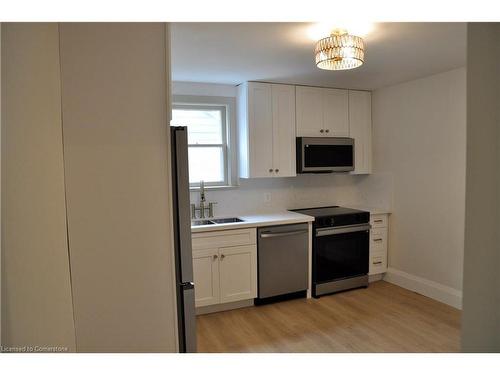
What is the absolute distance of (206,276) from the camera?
3133mm

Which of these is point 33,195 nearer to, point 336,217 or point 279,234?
point 279,234

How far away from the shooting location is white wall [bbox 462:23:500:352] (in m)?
0.49

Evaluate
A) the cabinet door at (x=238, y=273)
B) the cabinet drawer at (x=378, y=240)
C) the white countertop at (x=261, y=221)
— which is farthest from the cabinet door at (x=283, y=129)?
the cabinet drawer at (x=378, y=240)

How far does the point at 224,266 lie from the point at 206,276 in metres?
0.19

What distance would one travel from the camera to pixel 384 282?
13.1 ft

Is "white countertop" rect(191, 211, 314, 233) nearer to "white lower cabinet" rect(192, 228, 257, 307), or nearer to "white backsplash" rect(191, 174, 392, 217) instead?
"white lower cabinet" rect(192, 228, 257, 307)

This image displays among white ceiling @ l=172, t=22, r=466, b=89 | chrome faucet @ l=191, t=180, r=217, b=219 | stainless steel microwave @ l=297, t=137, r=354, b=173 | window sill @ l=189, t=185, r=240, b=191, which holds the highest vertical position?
white ceiling @ l=172, t=22, r=466, b=89

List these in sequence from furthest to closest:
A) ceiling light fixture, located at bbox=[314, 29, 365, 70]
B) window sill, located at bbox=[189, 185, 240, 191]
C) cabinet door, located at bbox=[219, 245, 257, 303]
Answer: window sill, located at bbox=[189, 185, 240, 191] < cabinet door, located at bbox=[219, 245, 257, 303] < ceiling light fixture, located at bbox=[314, 29, 365, 70]

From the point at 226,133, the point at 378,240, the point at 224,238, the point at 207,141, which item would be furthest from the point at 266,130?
the point at 378,240

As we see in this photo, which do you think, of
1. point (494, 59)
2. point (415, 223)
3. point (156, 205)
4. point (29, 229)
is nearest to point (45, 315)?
point (29, 229)

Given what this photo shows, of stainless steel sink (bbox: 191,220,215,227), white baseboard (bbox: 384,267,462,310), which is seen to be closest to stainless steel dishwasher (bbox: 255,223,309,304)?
stainless steel sink (bbox: 191,220,215,227)

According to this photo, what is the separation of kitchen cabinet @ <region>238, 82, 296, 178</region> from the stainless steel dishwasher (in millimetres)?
635
